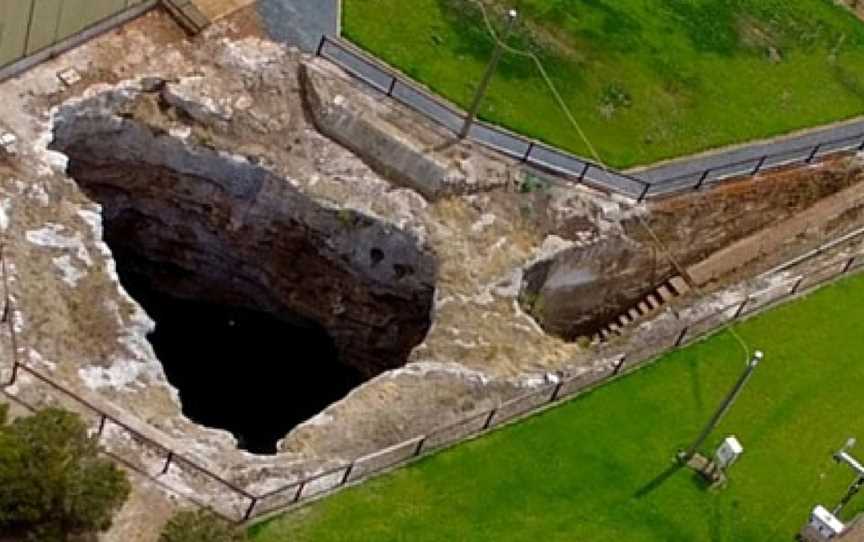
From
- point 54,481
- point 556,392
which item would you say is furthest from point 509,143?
point 54,481

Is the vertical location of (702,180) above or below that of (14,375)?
above

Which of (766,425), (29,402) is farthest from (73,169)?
(766,425)

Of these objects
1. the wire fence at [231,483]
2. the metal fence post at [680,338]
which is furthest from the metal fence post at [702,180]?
the wire fence at [231,483]

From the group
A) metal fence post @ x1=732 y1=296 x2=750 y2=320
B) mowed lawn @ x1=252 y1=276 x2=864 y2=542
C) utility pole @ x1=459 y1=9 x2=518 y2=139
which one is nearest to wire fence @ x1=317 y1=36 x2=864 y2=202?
utility pole @ x1=459 y1=9 x2=518 y2=139

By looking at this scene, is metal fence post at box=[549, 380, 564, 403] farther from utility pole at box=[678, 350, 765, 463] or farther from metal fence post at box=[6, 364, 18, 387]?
metal fence post at box=[6, 364, 18, 387]

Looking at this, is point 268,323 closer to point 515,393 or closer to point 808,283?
point 515,393

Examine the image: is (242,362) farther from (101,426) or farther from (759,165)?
(759,165)
